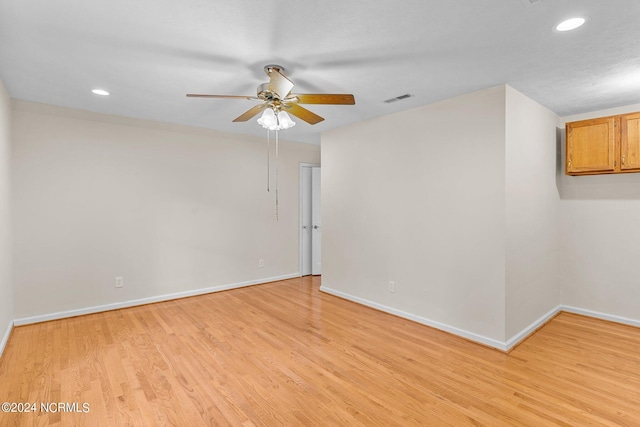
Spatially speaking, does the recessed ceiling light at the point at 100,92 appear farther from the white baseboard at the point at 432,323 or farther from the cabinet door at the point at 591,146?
the cabinet door at the point at 591,146

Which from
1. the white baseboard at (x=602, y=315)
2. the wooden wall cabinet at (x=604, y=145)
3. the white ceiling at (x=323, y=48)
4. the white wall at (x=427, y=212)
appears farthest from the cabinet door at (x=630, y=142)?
the white baseboard at (x=602, y=315)

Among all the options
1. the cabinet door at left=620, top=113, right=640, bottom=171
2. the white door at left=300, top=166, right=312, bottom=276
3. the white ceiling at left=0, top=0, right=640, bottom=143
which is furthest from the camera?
the white door at left=300, top=166, right=312, bottom=276

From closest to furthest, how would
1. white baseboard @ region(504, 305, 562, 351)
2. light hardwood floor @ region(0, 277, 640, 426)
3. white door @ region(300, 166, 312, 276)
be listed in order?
1. light hardwood floor @ region(0, 277, 640, 426)
2. white baseboard @ region(504, 305, 562, 351)
3. white door @ region(300, 166, 312, 276)

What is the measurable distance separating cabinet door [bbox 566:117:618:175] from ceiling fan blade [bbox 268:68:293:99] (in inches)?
134

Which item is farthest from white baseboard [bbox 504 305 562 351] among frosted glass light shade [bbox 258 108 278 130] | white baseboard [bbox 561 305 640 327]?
frosted glass light shade [bbox 258 108 278 130]

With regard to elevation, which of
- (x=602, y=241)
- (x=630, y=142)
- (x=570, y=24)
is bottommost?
(x=602, y=241)

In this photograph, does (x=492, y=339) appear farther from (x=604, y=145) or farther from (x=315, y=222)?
(x=315, y=222)

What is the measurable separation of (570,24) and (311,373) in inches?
118

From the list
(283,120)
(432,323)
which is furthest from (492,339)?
(283,120)

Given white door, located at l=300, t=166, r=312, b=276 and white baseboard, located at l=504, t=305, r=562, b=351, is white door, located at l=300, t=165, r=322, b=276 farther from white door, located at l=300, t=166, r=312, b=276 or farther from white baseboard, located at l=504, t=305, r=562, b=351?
white baseboard, located at l=504, t=305, r=562, b=351

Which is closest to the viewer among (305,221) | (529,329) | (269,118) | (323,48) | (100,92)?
(323,48)

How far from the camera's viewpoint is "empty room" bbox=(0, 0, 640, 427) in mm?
2002

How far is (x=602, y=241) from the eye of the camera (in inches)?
145

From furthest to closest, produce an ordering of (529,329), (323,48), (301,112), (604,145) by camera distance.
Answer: (604,145), (529,329), (301,112), (323,48)
